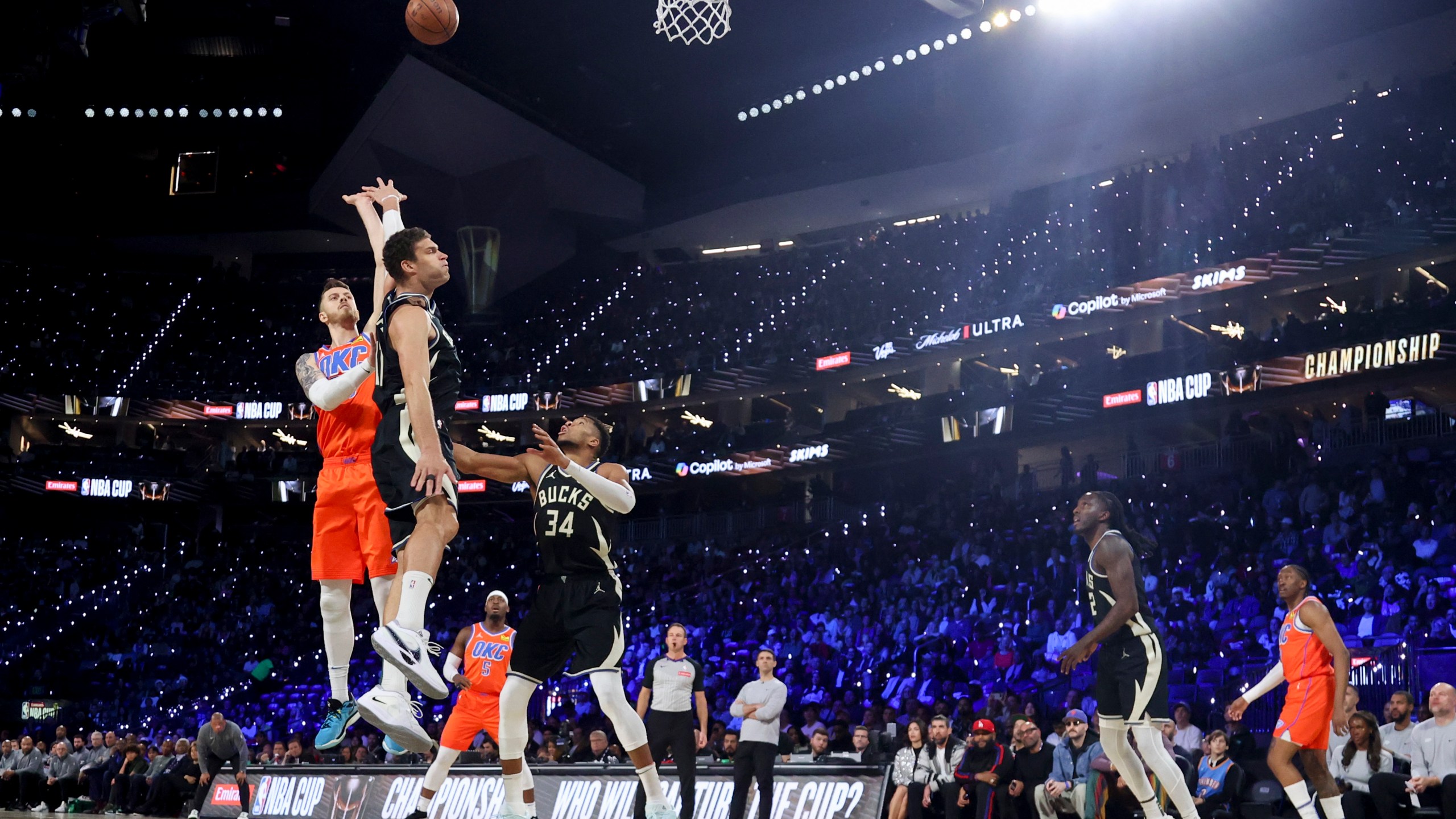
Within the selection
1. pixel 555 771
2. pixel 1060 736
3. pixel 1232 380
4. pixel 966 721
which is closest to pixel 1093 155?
pixel 1232 380

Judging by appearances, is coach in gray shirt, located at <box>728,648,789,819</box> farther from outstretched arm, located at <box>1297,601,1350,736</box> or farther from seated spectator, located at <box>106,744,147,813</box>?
seated spectator, located at <box>106,744,147,813</box>

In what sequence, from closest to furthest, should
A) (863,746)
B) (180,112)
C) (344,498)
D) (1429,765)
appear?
1. (344,498)
2. (1429,765)
3. (863,746)
4. (180,112)

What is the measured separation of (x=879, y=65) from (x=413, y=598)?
22.5 metres

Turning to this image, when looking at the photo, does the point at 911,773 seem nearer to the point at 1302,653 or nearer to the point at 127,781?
the point at 1302,653

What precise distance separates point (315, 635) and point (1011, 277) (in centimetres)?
1773

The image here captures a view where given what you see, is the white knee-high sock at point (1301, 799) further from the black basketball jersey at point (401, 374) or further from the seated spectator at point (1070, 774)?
the black basketball jersey at point (401, 374)

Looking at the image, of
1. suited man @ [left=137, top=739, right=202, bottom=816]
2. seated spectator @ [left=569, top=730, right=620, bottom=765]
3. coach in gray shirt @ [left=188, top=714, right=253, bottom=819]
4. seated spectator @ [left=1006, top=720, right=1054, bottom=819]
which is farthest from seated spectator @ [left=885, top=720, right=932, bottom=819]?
suited man @ [left=137, top=739, right=202, bottom=816]

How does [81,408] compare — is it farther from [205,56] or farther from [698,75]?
[698,75]

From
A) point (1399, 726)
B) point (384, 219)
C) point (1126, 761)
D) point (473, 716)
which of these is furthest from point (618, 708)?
point (1399, 726)

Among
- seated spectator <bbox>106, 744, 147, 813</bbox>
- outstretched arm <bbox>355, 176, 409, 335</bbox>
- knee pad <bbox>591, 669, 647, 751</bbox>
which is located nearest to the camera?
outstretched arm <bbox>355, 176, 409, 335</bbox>

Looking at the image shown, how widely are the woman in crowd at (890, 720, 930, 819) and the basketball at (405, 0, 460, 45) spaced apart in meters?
7.97

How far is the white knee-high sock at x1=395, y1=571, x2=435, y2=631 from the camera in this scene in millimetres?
5449

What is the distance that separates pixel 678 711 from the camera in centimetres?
1098

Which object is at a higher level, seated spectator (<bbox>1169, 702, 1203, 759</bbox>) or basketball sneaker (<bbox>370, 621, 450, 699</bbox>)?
basketball sneaker (<bbox>370, 621, 450, 699</bbox>)
